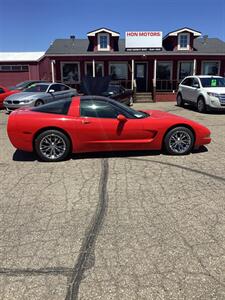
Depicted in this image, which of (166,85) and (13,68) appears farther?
(13,68)

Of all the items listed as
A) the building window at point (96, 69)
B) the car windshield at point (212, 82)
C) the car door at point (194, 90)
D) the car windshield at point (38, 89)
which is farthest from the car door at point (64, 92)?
the car windshield at point (212, 82)

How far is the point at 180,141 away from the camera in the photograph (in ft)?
21.3

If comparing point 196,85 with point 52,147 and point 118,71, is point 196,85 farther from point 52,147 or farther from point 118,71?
point 52,147

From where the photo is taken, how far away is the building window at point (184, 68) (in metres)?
22.7

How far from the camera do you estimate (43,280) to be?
2678mm

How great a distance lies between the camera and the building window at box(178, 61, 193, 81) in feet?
74.5

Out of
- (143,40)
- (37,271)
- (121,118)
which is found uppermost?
(143,40)

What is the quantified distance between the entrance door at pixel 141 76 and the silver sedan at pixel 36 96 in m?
8.61

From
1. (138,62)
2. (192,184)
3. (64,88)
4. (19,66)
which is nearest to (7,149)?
(192,184)

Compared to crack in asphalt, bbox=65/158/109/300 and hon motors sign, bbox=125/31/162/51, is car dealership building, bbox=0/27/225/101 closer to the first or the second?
hon motors sign, bbox=125/31/162/51

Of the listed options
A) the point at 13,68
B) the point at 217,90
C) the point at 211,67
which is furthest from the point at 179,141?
the point at 13,68

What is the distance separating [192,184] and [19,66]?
29.8 metres

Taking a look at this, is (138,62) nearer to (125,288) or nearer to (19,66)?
(19,66)

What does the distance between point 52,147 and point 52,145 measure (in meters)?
0.04
